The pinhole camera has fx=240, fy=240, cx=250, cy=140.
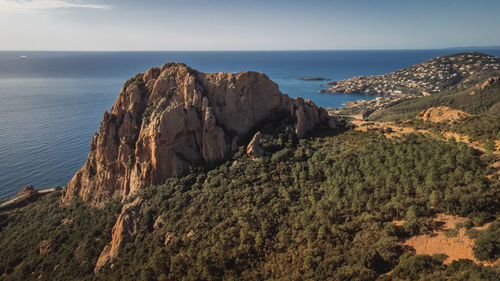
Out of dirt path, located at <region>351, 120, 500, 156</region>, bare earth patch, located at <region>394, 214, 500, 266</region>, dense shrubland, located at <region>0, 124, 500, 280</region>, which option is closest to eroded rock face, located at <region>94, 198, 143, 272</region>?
dense shrubland, located at <region>0, 124, 500, 280</region>

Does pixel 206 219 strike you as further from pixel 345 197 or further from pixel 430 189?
pixel 430 189

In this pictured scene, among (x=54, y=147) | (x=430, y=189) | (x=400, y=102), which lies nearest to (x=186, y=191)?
(x=430, y=189)

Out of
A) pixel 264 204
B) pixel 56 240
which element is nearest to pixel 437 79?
pixel 264 204

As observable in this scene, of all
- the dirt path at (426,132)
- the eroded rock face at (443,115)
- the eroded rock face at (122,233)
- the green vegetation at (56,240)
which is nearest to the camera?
the dirt path at (426,132)

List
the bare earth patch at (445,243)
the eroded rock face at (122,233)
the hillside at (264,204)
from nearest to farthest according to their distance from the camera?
1. the bare earth patch at (445,243)
2. the hillside at (264,204)
3. the eroded rock face at (122,233)

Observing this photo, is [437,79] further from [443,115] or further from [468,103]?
[443,115]

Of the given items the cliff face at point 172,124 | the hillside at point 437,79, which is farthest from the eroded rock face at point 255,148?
the hillside at point 437,79

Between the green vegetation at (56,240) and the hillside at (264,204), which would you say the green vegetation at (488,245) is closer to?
the hillside at (264,204)
